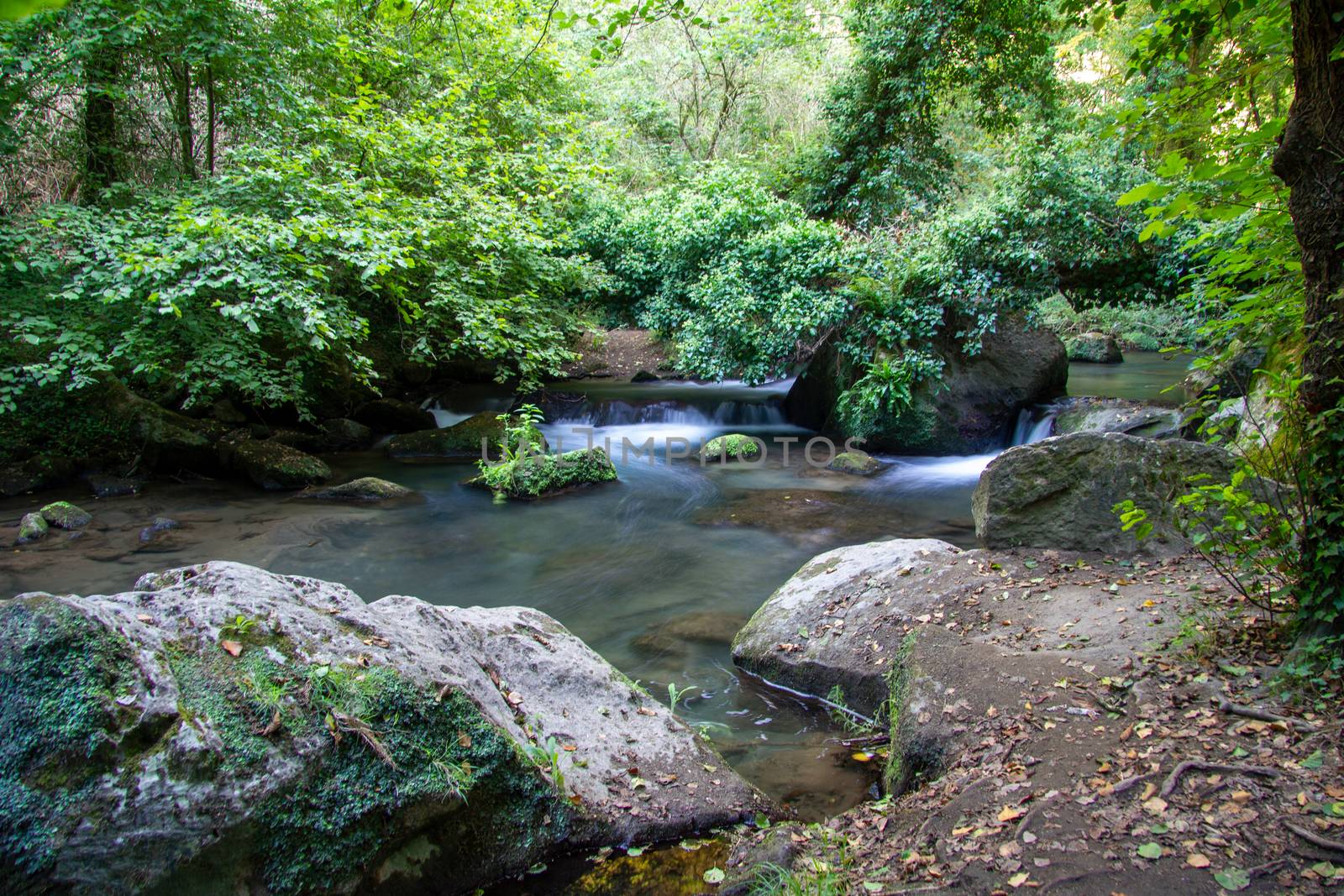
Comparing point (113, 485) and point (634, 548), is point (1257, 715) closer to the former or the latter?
point (634, 548)

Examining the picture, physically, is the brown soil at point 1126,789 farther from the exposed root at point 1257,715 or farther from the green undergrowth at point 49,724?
the green undergrowth at point 49,724

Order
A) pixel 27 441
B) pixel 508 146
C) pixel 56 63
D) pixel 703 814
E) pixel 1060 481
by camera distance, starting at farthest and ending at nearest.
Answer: pixel 508 146 < pixel 27 441 < pixel 56 63 < pixel 1060 481 < pixel 703 814

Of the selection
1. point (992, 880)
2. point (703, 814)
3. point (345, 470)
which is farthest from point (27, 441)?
point (992, 880)

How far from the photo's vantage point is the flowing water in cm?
493

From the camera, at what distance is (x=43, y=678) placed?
224cm

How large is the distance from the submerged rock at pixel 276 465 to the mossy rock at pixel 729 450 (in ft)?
19.8

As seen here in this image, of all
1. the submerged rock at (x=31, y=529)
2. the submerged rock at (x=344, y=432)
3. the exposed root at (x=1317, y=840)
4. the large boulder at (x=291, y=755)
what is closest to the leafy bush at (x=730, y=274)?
the submerged rock at (x=344, y=432)

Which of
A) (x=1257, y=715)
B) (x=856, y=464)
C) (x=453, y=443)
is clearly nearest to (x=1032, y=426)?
(x=856, y=464)

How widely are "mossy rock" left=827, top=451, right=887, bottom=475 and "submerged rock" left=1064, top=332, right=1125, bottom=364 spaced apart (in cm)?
1355

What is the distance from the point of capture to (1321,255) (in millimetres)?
3051

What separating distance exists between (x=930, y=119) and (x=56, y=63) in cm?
1465

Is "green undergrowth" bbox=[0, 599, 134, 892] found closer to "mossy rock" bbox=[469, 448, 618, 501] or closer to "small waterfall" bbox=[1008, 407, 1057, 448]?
"mossy rock" bbox=[469, 448, 618, 501]

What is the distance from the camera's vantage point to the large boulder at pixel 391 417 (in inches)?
556

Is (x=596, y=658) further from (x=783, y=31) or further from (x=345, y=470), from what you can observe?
(x=783, y=31)
